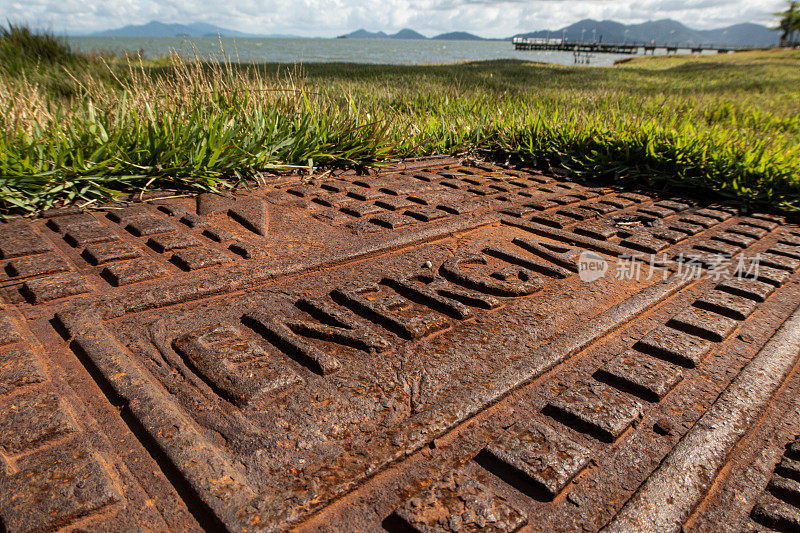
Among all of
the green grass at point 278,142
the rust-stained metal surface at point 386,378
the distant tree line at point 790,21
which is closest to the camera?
the rust-stained metal surface at point 386,378

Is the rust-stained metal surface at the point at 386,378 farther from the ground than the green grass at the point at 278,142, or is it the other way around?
the green grass at the point at 278,142

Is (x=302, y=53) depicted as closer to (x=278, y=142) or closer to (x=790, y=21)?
(x=278, y=142)

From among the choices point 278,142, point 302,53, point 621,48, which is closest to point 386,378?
point 278,142

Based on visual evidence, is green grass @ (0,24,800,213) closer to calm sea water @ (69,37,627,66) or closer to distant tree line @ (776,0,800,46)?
calm sea water @ (69,37,627,66)

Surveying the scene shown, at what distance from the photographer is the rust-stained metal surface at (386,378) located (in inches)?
49.6

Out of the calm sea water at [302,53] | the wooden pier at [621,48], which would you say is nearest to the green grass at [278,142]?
the calm sea water at [302,53]

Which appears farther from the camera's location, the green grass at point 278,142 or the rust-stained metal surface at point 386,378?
the green grass at point 278,142

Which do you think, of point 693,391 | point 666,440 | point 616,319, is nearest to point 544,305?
point 616,319

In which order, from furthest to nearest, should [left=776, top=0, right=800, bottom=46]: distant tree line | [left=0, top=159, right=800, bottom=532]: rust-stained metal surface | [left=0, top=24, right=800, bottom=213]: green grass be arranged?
[left=776, top=0, right=800, bottom=46]: distant tree line
[left=0, top=24, right=800, bottom=213]: green grass
[left=0, top=159, right=800, bottom=532]: rust-stained metal surface

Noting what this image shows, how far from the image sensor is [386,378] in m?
1.69

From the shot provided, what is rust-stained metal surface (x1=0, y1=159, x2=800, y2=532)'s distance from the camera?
1.26 m

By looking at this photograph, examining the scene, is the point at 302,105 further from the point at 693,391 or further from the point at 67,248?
the point at 693,391

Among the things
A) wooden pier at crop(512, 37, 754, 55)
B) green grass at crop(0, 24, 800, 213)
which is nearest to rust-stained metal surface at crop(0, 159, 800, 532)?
green grass at crop(0, 24, 800, 213)

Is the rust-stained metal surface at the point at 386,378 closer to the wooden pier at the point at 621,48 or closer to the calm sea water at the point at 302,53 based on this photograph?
the calm sea water at the point at 302,53
